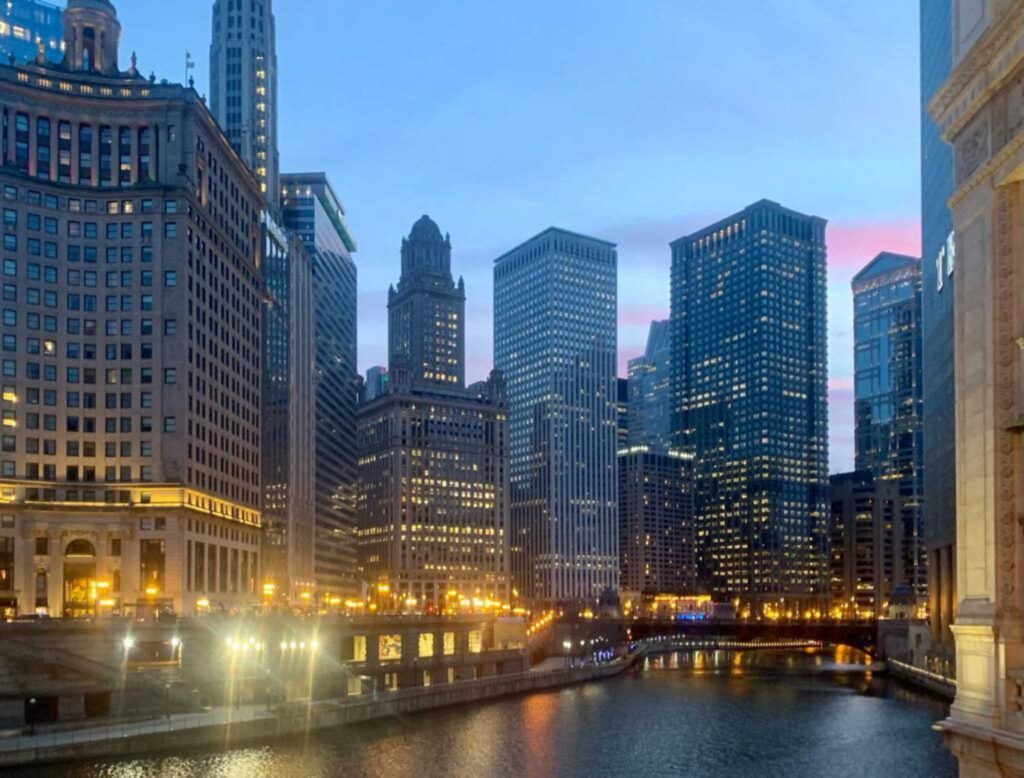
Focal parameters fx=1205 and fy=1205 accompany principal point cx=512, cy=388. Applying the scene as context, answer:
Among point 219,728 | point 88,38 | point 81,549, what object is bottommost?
point 219,728

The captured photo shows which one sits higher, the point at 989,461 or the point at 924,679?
the point at 989,461

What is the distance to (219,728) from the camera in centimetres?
9038

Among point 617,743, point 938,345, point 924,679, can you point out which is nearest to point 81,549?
point 617,743

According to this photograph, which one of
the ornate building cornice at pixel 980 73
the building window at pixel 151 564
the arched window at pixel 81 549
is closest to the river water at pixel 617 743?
the building window at pixel 151 564

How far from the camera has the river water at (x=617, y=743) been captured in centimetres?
8488

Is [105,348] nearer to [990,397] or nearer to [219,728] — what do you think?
[219,728]

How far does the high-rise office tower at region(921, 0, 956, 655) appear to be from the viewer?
153 m

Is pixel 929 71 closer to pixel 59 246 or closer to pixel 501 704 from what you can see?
pixel 501 704

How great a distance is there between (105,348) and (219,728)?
63.3m

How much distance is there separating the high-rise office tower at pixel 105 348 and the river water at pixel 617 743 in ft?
138

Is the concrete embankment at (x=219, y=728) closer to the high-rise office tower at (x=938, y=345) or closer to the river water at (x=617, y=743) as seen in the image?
the river water at (x=617, y=743)

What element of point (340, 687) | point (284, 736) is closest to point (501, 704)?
point (340, 687)

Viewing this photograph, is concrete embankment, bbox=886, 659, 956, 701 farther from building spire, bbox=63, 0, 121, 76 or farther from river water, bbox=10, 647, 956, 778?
building spire, bbox=63, 0, 121, 76

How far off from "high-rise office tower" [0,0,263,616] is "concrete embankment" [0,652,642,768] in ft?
103
